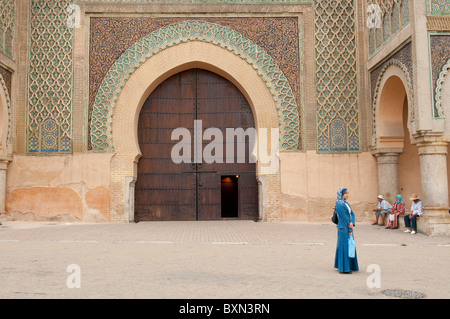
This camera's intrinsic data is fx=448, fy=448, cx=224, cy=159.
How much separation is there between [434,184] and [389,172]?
1933 millimetres

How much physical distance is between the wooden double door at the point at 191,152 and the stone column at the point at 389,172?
283cm

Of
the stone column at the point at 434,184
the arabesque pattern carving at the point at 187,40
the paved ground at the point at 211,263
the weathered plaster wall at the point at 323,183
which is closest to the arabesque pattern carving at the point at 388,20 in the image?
the arabesque pattern carving at the point at 187,40

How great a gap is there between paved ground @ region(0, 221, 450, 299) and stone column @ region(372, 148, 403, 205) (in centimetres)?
134

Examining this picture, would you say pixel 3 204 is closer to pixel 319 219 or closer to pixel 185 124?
pixel 185 124

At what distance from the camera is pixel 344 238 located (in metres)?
4.59

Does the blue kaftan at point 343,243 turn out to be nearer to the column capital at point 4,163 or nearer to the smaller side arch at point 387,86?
the smaller side arch at point 387,86

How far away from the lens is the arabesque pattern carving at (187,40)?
32.8ft

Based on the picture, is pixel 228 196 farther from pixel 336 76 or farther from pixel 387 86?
pixel 387 86

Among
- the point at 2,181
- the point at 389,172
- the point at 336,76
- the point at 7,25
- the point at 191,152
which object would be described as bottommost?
the point at 2,181

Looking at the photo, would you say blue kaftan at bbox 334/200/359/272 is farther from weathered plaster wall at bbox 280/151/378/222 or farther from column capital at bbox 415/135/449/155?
weathered plaster wall at bbox 280/151/378/222

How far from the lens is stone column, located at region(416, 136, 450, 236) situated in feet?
24.9

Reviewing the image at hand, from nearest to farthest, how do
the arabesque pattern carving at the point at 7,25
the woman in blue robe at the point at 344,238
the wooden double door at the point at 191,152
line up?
the woman in blue robe at the point at 344,238 → the arabesque pattern carving at the point at 7,25 → the wooden double door at the point at 191,152

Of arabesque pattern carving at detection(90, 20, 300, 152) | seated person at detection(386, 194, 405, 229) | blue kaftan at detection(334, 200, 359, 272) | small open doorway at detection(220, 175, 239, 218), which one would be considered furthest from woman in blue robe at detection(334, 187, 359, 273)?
small open doorway at detection(220, 175, 239, 218)

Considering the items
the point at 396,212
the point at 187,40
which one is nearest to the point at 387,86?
the point at 396,212
